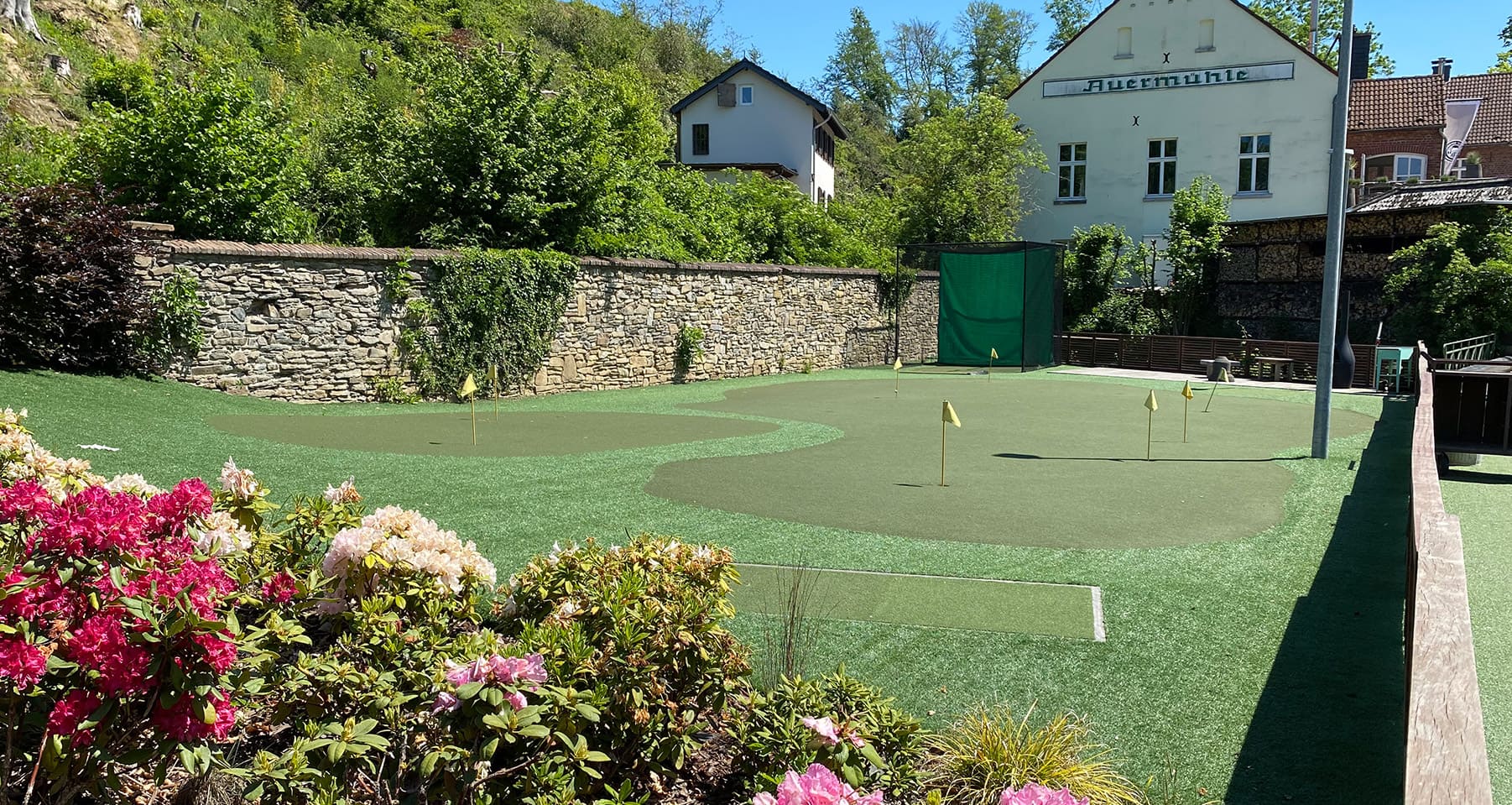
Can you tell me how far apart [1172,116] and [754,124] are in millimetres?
16657

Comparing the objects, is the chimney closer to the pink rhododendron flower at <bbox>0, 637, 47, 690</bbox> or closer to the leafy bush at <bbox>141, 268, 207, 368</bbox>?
the leafy bush at <bbox>141, 268, 207, 368</bbox>

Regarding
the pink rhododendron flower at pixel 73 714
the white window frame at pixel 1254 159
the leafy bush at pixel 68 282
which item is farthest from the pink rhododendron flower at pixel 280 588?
the white window frame at pixel 1254 159

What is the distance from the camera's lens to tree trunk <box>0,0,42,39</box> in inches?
963

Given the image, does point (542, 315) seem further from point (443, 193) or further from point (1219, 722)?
point (1219, 722)

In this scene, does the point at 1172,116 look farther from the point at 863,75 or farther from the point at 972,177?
the point at 863,75

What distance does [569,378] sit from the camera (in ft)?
56.9

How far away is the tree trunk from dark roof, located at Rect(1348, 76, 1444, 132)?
43594mm

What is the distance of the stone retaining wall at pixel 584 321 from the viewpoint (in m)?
12.8

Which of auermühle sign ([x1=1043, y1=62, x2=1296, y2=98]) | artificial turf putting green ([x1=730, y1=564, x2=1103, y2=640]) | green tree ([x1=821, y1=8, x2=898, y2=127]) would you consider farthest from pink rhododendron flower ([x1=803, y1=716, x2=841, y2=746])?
green tree ([x1=821, y1=8, x2=898, y2=127])

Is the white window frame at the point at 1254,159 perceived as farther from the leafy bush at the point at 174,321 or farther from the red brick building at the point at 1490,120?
the leafy bush at the point at 174,321

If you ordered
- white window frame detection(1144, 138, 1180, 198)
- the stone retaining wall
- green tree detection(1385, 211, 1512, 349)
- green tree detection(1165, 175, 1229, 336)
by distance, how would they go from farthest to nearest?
white window frame detection(1144, 138, 1180, 198) → green tree detection(1165, 175, 1229, 336) → green tree detection(1385, 211, 1512, 349) → the stone retaining wall

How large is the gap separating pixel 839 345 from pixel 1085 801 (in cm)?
2327

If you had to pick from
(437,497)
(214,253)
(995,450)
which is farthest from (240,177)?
(995,450)

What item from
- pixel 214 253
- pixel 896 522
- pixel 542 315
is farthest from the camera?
pixel 542 315
